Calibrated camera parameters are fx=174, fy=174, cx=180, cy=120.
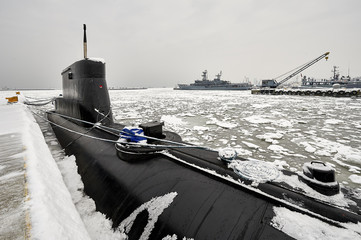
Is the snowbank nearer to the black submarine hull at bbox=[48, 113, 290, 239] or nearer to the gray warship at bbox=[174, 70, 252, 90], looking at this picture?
the black submarine hull at bbox=[48, 113, 290, 239]

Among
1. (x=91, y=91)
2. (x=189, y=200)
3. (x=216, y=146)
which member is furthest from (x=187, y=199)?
(x=91, y=91)

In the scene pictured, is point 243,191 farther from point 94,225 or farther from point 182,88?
point 182,88

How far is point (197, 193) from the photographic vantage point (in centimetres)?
179

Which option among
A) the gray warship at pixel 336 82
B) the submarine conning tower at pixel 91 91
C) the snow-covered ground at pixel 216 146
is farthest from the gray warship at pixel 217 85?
the submarine conning tower at pixel 91 91

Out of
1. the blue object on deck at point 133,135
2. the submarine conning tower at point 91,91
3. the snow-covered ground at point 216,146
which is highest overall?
the submarine conning tower at point 91,91

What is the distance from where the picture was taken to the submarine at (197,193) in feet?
4.54

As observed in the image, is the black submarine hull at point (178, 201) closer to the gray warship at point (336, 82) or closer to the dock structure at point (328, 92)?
the dock structure at point (328, 92)

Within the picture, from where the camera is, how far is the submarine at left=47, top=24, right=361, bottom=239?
1.38 metres

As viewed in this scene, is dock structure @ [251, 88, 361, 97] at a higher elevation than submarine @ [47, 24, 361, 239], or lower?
higher

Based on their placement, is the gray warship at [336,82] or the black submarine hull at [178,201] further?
the gray warship at [336,82]

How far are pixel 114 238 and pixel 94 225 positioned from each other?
48 centimetres

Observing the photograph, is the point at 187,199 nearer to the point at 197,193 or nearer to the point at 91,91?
the point at 197,193

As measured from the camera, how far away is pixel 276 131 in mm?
7227

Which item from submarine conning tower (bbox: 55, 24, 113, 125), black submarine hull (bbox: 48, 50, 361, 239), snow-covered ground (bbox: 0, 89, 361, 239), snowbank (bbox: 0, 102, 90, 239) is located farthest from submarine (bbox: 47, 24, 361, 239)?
submarine conning tower (bbox: 55, 24, 113, 125)
